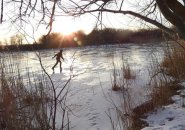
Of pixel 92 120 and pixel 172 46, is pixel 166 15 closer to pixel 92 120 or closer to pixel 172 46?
pixel 92 120

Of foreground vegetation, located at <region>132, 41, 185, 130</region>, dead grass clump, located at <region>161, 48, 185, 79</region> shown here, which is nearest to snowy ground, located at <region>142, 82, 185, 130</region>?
foreground vegetation, located at <region>132, 41, 185, 130</region>

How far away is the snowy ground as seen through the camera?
366cm

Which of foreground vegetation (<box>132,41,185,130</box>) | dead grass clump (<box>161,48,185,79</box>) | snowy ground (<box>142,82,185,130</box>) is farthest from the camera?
dead grass clump (<box>161,48,185,79</box>)

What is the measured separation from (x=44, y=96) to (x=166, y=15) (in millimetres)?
1870

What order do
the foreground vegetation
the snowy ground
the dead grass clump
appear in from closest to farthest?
the snowy ground → the foreground vegetation → the dead grass clump

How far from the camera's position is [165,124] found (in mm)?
3859

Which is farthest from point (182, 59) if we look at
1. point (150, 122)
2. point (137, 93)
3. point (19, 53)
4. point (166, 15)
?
point (166, 15)

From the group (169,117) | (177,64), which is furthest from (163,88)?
(177,64)

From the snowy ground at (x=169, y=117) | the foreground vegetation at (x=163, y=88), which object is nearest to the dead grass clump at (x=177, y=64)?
the foreground vegetation at (x=163, y=88)

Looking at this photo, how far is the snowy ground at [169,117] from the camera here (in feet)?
12.0

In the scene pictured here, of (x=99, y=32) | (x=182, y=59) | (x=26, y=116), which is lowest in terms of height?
(x=26, y=116)

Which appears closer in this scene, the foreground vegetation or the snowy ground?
the snowy ground

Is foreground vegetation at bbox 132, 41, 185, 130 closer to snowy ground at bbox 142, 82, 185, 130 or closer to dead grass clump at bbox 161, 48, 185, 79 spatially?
dead grass clump at bbox 161, 48, 185, 79

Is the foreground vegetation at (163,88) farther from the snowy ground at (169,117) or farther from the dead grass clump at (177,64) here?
the snowy ground at (169,117)
